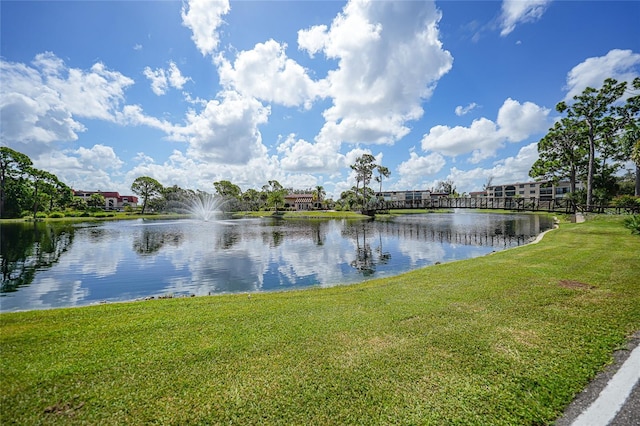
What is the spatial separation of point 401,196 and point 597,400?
169 meters

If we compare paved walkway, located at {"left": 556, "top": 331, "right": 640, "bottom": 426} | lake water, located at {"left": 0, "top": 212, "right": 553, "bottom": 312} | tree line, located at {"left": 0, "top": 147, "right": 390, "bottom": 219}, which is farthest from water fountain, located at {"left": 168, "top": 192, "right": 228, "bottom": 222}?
paved walkway, located at {"left": 556, "top": 331, "right": 640, "bottom": 426}

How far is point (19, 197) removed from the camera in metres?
57.2

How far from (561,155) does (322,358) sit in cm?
Answer: 5323

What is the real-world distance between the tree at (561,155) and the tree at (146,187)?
4197 inches

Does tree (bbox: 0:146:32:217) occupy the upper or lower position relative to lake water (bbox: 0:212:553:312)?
upper

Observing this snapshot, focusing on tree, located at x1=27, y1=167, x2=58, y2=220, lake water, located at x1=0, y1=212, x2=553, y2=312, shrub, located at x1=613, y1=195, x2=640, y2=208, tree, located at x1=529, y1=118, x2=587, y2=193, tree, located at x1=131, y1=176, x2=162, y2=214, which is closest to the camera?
lake water, located at x1=0, y1=212, x2=553, y2=312

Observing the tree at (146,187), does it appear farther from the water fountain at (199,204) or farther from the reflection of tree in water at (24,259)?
the reflection of tree in water at (24,259)

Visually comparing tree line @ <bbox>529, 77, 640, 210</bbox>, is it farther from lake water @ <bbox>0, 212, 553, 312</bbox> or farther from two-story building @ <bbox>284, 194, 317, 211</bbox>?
two-story building @ <bbox>284, 194, 317, 211</bbox>

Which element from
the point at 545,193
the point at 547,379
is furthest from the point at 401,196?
the point at 547,379

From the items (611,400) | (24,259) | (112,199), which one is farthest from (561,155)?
(112,199)

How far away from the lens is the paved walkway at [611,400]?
3.33 m

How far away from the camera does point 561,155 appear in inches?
1614

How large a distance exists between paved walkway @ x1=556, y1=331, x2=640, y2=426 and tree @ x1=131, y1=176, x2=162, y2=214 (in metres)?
110

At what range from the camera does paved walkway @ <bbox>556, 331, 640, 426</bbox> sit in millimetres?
3327
